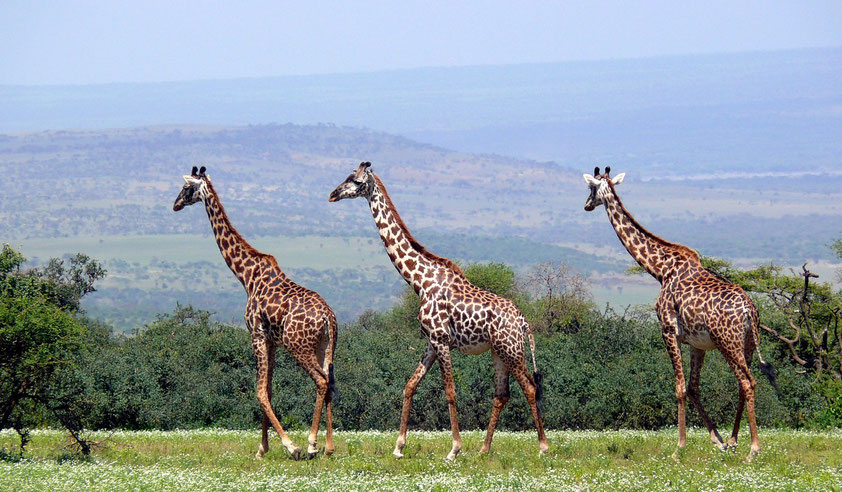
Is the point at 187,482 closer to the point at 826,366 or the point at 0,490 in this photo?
the point at 0,490

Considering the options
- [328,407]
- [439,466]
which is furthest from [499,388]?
[328,407]

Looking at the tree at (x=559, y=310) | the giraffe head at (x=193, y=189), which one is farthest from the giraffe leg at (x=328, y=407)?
the tree at (x=559, y=310)

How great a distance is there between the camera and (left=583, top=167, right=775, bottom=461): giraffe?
20609mm

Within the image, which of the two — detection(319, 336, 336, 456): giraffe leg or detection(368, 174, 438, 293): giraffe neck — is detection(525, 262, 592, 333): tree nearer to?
detection(368, 174, 438, 293): giraffe neck

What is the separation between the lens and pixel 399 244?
22.9 m

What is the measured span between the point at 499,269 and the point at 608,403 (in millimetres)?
39786

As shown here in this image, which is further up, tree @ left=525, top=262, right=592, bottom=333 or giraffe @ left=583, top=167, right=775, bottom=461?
giraffe @ left=583, top=167, right=775, bottom=461

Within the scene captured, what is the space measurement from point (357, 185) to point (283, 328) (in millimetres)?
3291

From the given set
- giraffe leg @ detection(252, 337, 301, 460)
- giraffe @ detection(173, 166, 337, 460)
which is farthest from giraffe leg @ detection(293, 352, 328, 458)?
giraffe leg @ detection(252, 337, 301, 460)

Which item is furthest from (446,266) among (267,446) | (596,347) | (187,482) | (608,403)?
(596,347)

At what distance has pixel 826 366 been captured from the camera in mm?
44750

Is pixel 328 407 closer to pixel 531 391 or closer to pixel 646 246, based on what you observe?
pixel 531 391

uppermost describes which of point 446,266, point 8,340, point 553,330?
point 446,266

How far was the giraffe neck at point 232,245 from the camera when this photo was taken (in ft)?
75.7
